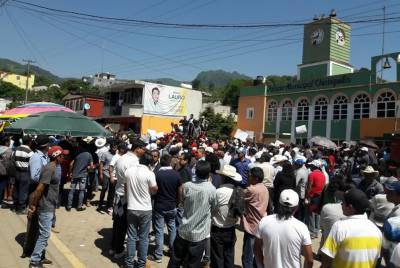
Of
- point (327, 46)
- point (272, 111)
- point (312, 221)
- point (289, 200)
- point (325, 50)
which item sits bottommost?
point (312, 221)

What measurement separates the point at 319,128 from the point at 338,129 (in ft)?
5.61

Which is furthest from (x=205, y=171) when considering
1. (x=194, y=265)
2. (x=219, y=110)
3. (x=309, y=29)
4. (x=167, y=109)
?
(x=219, y=110)

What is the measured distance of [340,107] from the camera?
28344 mm

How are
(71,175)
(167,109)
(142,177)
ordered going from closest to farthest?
1. (142,177)
2. (71,175)
3. (167,109)

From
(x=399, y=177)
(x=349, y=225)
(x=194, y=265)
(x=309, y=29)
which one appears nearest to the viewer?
(x=349, y=225)

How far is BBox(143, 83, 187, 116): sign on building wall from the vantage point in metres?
38.8

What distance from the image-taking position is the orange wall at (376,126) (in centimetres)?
2441

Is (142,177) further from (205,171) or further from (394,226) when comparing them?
(394,226)

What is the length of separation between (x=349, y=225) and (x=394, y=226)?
44 cm

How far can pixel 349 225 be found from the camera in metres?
3.62

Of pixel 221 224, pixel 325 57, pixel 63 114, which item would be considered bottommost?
pixel 221 224

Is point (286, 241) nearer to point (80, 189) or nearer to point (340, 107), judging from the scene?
point (80, 189)

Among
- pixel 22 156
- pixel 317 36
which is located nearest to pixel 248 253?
pixel 22 156

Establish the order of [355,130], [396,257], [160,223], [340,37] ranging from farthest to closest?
[340,37] → [355,130] → [160,223] → [396,257]
